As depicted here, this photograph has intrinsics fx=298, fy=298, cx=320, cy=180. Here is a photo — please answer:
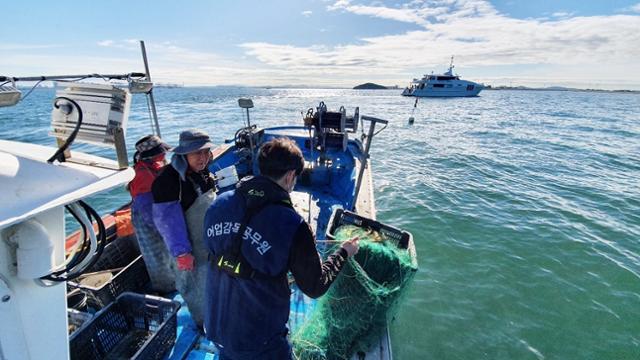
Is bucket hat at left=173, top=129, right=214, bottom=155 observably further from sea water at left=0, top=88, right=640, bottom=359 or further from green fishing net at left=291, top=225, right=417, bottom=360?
sea water at left=0, top=88, right=640, bottom=359

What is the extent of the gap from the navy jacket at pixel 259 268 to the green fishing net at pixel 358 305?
98 centimetres

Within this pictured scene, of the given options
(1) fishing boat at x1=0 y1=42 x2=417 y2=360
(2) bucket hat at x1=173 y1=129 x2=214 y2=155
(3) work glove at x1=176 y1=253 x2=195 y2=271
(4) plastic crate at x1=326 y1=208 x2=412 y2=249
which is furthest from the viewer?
(4) plastic crate at x1=326 y1=208 x2=412 y2=249

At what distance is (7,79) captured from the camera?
1.45 m

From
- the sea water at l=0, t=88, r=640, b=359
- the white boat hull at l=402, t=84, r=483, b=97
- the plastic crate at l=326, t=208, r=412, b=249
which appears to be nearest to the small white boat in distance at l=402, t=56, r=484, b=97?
the white boat hull at l=402, t=84, r=483, b=97

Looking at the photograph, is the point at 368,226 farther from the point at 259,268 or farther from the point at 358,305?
the point at 259,268

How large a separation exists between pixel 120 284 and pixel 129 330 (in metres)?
0.52

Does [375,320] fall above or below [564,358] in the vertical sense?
above

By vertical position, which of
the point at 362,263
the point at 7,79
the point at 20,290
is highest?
the point at 7,79

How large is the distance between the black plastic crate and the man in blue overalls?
1.96 m

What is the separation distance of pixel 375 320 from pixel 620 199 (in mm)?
10961

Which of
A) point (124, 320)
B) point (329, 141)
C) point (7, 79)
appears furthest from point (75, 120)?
point (329, 141)

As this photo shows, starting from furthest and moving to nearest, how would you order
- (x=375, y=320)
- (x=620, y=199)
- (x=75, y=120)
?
(x=620, y=199) → (x=375, y=320) → (x=75, y=120)

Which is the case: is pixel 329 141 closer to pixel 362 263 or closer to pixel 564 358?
pixel 362 263

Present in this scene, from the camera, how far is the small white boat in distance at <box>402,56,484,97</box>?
61938 mm
